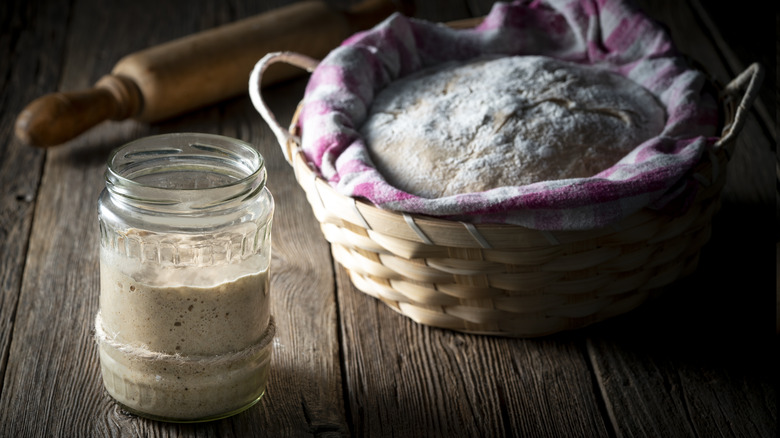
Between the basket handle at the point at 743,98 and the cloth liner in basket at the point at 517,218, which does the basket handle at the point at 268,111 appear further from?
the basket handle at the point at 743,98

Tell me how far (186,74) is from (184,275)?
81 cm

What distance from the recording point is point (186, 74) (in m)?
1.54

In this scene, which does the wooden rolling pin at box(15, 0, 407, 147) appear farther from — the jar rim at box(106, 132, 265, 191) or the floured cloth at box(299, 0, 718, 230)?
the jar rim at box(106, 132, 265, 191)

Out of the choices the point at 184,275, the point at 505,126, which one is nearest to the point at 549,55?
the point at 505,126

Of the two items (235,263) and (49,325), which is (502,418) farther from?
(49,325)

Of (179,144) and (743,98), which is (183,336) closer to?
(179,144)

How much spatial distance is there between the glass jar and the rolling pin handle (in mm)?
623

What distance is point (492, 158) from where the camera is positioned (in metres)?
1.02

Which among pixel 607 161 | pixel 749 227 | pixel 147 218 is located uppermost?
pixel 147 218

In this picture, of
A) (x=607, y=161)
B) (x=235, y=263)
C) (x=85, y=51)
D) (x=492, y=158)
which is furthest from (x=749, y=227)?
(x=85, y=51)

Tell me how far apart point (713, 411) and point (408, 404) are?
0.34 meters

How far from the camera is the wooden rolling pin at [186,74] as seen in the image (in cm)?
142

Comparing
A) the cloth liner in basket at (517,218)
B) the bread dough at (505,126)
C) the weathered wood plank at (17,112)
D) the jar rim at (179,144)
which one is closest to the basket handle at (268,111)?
the cloth liner in basket at (517,218)

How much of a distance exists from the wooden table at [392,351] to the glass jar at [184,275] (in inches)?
2.4
